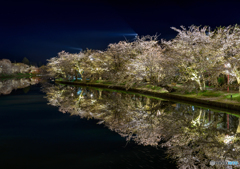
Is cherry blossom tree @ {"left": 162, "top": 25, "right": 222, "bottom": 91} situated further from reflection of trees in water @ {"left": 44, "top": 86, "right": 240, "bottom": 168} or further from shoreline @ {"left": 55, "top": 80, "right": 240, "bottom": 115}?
reflection of trees in water @ {"left": 44, "top": 86, "right": 240, "bottom": 168}

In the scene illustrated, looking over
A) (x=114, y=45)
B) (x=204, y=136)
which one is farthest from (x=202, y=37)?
(x=114, y=45)

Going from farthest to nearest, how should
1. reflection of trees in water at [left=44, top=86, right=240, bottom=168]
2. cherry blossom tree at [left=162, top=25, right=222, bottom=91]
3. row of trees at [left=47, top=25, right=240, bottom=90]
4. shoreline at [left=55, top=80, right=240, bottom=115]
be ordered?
cherry blossom tree at [left=162, top=25, right=222, bottom=91]
row of trees at [left=47, top=25, right=240, bottom=90]
shoreline at [left=55, top=80, right=240, bottom=115]
reflection of trees in water at [left=44, top=86, right=240, bottom=168]

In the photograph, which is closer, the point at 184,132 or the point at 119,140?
the point at 119,140

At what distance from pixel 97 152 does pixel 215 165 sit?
11.9 ft

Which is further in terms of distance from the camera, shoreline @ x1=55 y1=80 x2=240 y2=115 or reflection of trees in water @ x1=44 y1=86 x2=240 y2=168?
shoreline @ x1=55 y1=80 x2=240 y2=115

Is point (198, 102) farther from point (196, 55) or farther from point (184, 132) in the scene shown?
point (184, 132)

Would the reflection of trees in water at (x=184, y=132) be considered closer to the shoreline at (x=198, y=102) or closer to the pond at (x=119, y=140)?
the pond at (x=119, y=140)

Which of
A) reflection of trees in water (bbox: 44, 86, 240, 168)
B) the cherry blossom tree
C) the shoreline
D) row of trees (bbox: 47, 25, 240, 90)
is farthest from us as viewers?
the cherry blossom tree

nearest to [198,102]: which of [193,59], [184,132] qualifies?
[193,59]

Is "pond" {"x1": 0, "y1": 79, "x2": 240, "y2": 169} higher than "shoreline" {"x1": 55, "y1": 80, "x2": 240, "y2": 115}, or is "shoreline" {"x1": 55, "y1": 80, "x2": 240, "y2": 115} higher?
"shoreline" {"x1": 55, "y1": 80, "x2": 240, "y2": 115}

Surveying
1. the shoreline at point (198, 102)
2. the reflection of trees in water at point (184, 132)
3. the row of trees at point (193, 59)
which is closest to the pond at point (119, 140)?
the reflection of trees in water at point (184, 132)

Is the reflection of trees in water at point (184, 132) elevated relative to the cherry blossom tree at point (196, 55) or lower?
lower

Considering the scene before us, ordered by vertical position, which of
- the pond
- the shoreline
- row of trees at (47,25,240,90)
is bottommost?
the pond

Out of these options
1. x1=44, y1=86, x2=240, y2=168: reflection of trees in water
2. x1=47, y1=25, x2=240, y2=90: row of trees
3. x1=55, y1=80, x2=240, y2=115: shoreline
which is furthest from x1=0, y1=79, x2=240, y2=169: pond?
x1=47, y1=25, x2=240, y2=90: row of trees
